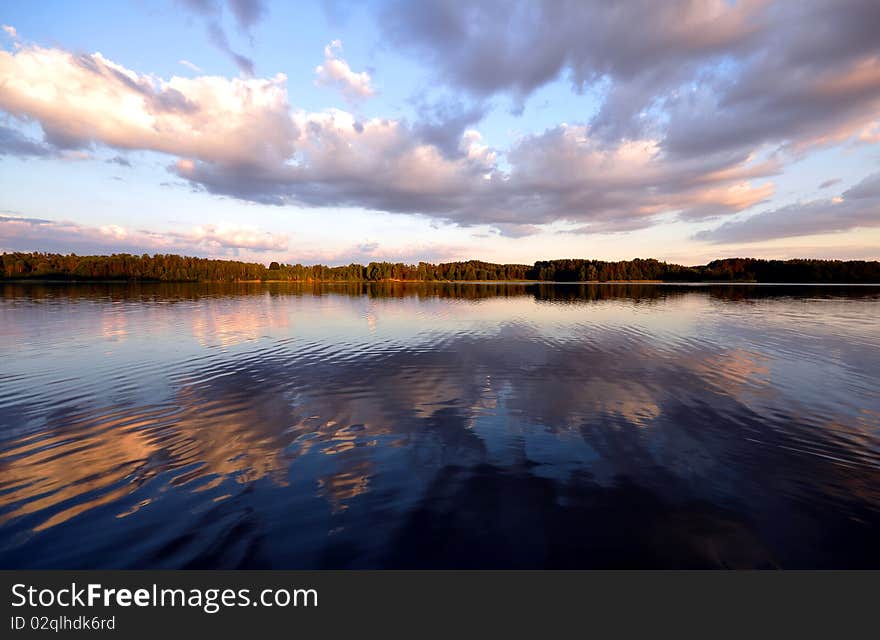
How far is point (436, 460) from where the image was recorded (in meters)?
15.0

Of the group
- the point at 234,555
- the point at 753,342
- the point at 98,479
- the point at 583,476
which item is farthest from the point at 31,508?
the point at 753,342

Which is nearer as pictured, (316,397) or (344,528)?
(344,528)

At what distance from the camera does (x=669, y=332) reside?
1865 inches

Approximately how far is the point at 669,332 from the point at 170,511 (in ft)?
174

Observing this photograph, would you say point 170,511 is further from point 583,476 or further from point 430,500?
point 583,476

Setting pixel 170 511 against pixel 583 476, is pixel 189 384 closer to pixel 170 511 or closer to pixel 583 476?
pixel 170 511

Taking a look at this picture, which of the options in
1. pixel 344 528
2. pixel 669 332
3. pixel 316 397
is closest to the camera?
pixel 344 528

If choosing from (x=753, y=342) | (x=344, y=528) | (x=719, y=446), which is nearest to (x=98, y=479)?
(x=344, y=528)

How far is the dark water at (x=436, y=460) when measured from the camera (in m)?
10.2

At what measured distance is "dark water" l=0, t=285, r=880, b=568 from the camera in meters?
10.2

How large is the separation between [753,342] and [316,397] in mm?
46230

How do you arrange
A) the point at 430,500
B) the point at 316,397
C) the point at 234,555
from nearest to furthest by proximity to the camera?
the point at 234,555 → the point at 430,500 → the point at 316,397

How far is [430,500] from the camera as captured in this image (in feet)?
40.4
